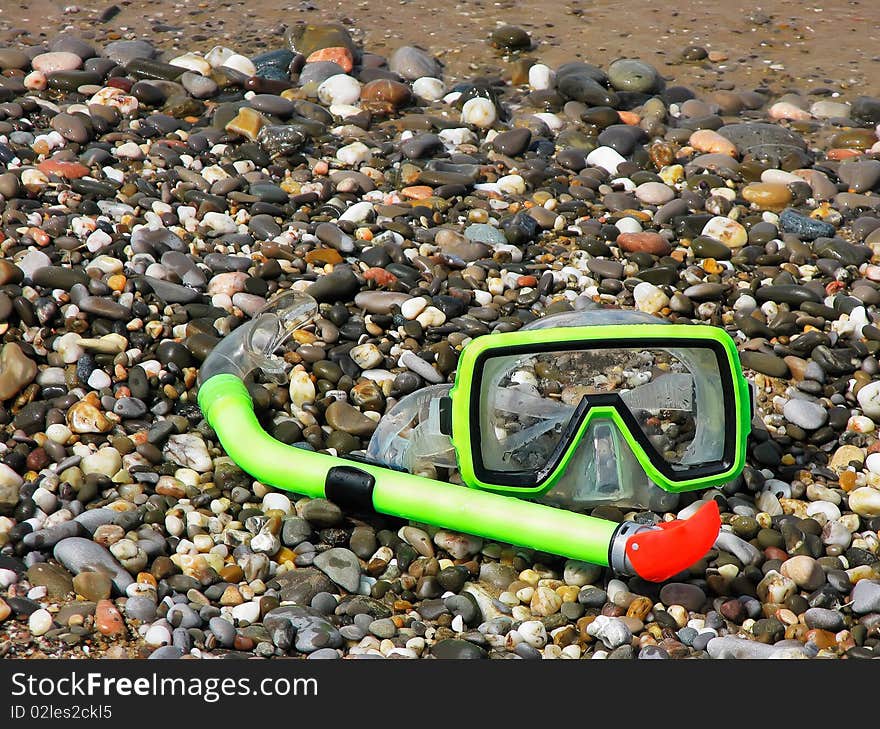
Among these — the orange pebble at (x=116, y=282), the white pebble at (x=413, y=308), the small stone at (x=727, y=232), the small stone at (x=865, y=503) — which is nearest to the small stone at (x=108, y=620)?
the orange pebble at (x=116, y=282)

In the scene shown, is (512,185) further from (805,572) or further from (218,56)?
(805,572)

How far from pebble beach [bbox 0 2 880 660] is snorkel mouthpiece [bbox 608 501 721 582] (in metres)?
0.16

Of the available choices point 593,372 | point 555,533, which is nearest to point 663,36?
point 593,372

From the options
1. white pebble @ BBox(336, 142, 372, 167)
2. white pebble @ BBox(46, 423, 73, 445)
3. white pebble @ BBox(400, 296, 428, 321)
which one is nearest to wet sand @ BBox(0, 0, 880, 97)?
white pebble @ BBox(336, 142, 372, 167)

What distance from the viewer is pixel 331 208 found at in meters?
5.69

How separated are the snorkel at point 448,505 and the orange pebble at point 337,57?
3.60 m

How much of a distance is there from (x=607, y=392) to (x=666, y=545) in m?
0.66

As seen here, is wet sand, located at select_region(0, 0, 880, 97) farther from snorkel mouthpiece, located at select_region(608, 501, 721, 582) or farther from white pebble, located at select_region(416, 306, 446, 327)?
snorkel mouthpiece, located at select_region(608, 501, 721, 582)

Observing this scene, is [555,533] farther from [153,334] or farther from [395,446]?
[153,334]

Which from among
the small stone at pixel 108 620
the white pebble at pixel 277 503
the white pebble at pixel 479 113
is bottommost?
the white pebble at pixel 277 503

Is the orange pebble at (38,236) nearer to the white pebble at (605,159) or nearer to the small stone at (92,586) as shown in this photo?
the small stone at (92,586)

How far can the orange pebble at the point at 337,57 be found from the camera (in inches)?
290

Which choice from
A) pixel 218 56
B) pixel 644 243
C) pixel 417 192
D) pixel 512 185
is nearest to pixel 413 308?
pixel 417 192

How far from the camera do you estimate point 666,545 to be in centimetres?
342
